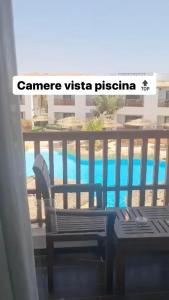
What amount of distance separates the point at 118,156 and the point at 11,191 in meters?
1.88

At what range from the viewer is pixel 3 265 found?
1.00m

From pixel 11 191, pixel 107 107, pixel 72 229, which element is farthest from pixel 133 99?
pixel 11 191

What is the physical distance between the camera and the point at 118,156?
2.76 m

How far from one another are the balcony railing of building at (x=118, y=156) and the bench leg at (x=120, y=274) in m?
0.97

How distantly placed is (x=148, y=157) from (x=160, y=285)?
1254 millimetres

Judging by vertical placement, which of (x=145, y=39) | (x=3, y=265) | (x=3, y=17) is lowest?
(x=3, y=265)

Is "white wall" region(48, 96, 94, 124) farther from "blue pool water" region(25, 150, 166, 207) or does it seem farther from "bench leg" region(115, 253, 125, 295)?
"bench leg" region(115, 253, 125, 295)

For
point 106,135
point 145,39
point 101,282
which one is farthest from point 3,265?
point 145,39

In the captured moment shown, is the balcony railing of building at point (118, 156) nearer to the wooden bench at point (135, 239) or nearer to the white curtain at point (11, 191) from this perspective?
the wooden bench at point (135, 239)

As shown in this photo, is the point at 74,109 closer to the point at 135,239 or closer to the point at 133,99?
the point at 133,99

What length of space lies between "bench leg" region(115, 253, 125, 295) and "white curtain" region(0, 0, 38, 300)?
74 cm

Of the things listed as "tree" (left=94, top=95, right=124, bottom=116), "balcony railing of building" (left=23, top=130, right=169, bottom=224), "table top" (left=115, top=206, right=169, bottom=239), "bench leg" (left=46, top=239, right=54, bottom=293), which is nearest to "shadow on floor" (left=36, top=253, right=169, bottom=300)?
"bench leg" (left=46, top=239, right=54, bottom=293)

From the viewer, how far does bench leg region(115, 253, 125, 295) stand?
5.54 ft

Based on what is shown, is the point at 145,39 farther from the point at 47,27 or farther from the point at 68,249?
the point at 68,249
